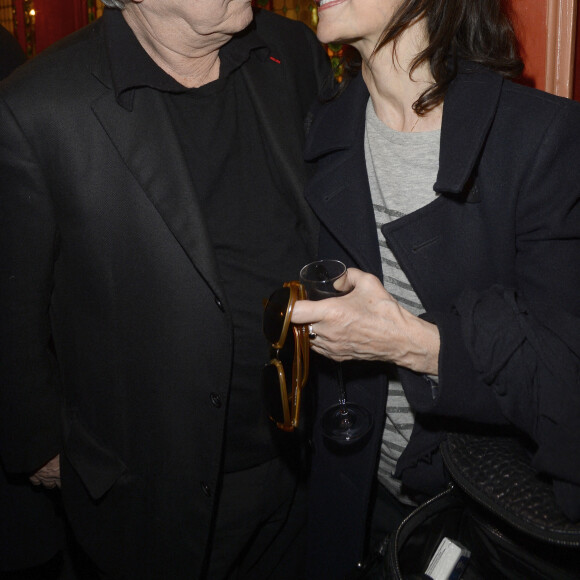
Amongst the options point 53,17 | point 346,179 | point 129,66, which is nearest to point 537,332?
point 346,179

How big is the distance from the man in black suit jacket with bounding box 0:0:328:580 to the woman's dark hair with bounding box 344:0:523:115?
0.40 metres

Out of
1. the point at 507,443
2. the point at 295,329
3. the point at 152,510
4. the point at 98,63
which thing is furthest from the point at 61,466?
the point at 507,443

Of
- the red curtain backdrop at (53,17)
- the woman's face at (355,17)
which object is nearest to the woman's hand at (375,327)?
the woman's face at (355,17)

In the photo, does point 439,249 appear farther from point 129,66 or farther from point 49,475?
point 49,475

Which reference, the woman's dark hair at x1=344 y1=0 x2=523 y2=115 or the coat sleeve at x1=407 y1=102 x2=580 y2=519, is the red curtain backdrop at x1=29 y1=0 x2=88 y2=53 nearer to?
the woman's dark hair at x1=344 y1=0 x2=523 y2=115

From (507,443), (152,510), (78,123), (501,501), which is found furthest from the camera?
(152,510)

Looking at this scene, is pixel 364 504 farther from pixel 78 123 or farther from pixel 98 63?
pixel 98 63

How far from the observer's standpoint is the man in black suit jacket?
4.80 ft

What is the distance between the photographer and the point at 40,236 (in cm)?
148

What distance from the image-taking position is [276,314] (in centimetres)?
125

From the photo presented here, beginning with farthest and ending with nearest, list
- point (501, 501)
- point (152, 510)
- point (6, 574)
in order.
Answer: point (6, 574)
point (152, 510)
point (501, 501)

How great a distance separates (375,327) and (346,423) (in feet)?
1.18

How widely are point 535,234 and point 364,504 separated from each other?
2.73 feet

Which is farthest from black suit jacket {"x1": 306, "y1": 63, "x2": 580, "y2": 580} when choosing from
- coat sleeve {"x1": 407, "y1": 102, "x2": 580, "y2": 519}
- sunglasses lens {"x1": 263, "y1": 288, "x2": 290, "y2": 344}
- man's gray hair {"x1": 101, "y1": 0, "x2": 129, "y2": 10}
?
man's gray hair {"x1": 101, "y1": 0, "x2": 129, "y2": 10}
